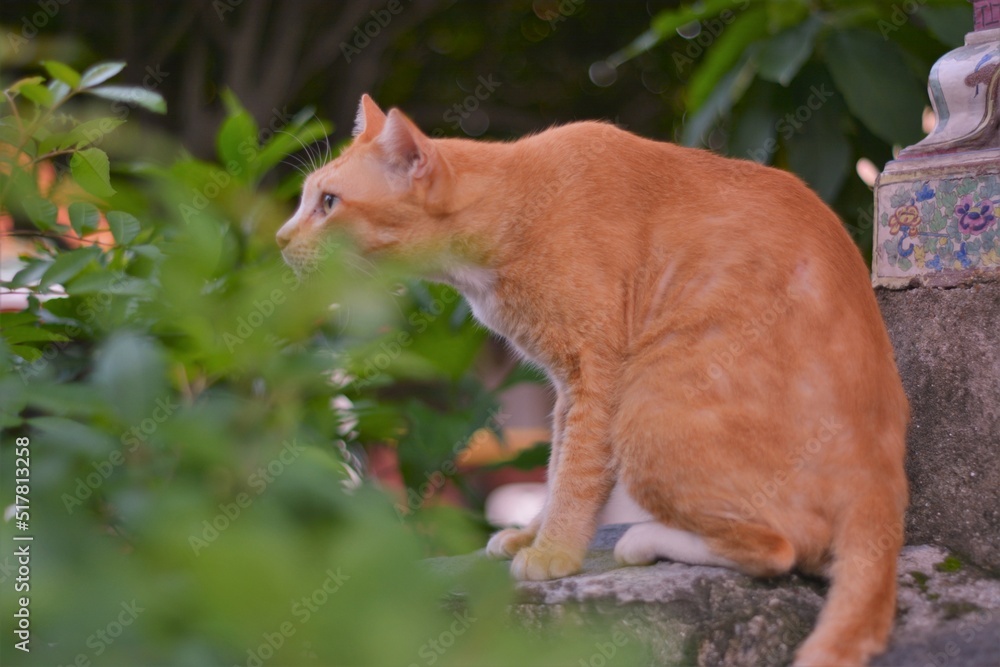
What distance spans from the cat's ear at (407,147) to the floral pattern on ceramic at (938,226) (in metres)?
A: 0.98

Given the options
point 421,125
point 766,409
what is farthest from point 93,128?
point 421,125

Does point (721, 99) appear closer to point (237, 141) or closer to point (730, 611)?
point (237, 141)

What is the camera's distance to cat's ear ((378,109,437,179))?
196 centimetres

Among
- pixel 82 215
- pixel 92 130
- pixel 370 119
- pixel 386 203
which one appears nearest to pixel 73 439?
pixel 92 130

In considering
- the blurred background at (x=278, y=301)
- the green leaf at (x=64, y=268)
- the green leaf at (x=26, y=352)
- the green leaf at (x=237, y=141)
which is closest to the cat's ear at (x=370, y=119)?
the blurred background at (x=278, y=301)

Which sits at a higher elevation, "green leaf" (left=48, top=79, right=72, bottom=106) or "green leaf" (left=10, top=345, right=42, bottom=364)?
"green leaf" (left=48, top=79, right=72, bottom=106)

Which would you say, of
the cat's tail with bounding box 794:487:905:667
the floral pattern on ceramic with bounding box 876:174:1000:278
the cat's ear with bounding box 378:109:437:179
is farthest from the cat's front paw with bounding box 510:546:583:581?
the floral pattern on ceramic with bounding box 876:174:1000:278

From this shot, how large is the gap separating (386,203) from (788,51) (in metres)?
1.54

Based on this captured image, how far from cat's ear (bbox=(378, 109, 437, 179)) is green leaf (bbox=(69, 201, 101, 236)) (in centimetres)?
65

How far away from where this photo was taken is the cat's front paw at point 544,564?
1.80 metres

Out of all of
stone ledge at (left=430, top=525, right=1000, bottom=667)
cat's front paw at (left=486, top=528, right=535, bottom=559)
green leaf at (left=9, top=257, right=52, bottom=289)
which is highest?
green leaf at (left=9, top=257, right=52, bottom=289)

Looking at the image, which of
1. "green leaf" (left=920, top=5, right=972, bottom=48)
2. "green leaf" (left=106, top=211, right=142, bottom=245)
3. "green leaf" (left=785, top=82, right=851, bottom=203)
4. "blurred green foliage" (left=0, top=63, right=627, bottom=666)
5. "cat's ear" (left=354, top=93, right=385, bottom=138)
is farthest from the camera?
"green leaf" (left=785, top=82, right=851, bottom=203)

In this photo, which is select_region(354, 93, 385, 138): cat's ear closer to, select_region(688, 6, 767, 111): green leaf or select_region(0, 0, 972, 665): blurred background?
select_region(0, 0, 972, 665): blurred background

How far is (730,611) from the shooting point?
165 centimetres
